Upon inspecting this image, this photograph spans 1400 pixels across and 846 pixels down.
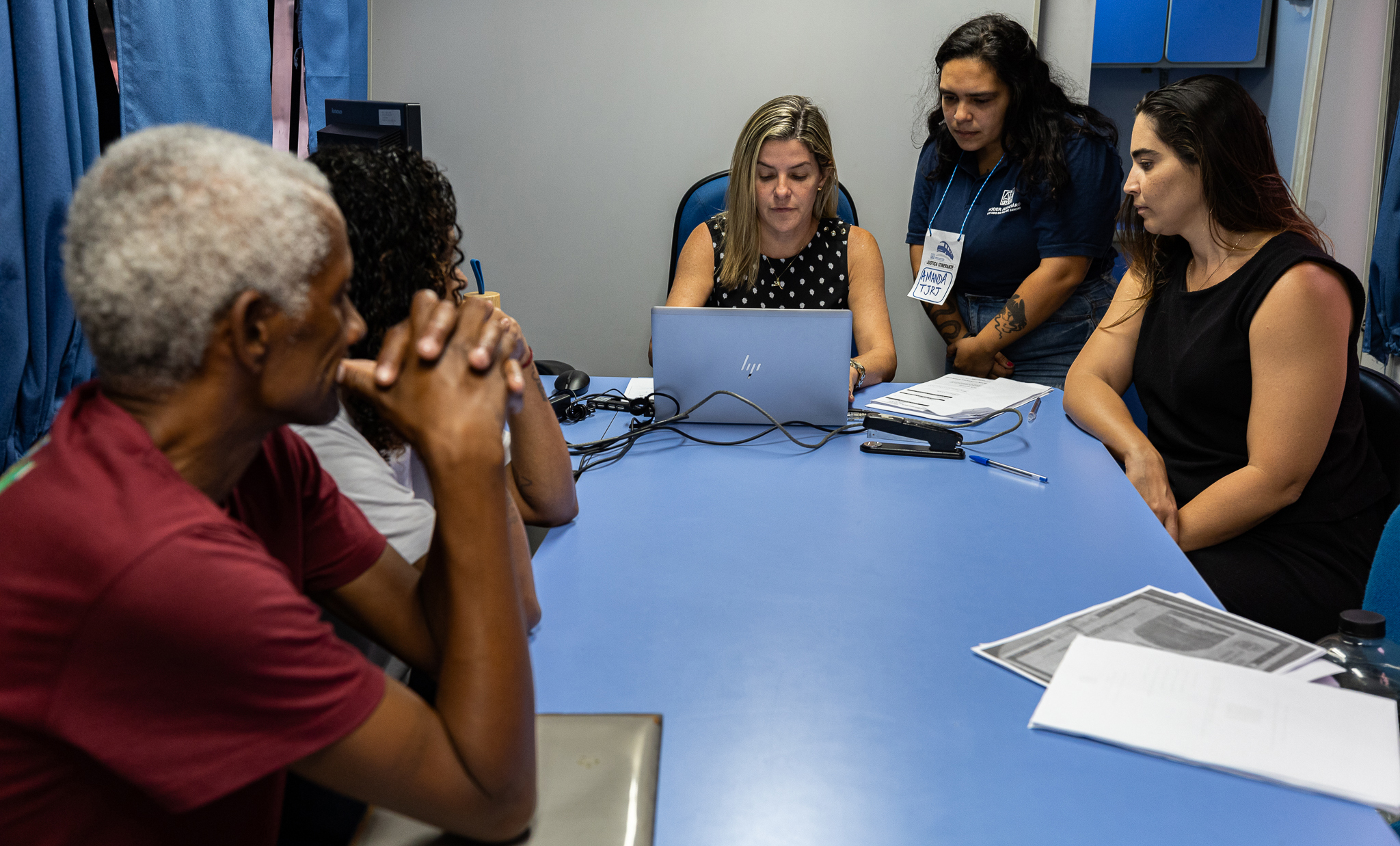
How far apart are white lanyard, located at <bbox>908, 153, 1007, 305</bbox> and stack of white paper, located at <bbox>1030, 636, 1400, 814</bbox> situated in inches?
71.4

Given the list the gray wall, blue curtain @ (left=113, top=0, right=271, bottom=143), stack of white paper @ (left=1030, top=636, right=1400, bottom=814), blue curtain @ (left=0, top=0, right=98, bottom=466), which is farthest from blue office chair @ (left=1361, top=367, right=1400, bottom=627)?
blue curtain @ (left=113, top=0, right=271, bottom=143)

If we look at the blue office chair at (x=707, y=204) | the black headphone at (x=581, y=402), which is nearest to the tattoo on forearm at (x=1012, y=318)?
the blue office chair at (x=707, y=204)

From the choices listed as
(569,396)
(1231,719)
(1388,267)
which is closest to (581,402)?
(569,396)

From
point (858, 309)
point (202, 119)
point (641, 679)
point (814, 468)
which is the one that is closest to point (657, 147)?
point (858, 309)

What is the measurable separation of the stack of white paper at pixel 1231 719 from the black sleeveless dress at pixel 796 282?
1.72m

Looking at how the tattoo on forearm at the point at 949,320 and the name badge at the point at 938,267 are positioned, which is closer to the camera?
the name badge at the point at 938,267

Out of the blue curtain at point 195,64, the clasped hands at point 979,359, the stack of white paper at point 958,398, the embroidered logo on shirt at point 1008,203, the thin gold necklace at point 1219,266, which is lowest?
the clasped hands at point 979,359

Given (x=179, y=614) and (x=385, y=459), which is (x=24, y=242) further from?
(x=179, y=614)

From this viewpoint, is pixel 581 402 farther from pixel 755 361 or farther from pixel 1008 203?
pixel 1008 203

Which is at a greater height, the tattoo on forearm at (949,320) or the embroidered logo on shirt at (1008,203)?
the embroidered logo on shirt at (1008,203)

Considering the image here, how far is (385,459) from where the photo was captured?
1.18m

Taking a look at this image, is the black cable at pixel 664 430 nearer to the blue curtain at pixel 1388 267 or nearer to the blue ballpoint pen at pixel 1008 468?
the blue ballpoint pen at pixel 1008 468

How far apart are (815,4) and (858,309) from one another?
46.2 inches

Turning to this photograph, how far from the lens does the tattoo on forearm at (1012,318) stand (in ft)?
8.63
